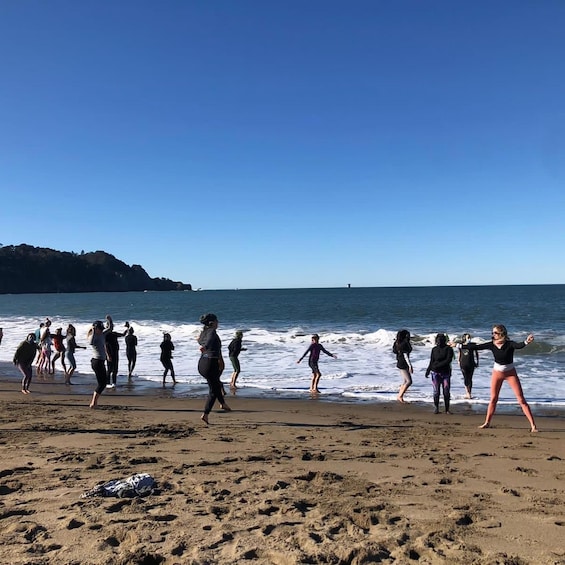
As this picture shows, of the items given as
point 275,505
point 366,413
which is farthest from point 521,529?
point 366,413

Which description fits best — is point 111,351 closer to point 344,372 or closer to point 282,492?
point 344,372

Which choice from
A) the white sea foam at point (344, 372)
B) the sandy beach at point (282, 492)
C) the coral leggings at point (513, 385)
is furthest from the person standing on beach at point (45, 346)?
the coral leggings at point (513, 385)

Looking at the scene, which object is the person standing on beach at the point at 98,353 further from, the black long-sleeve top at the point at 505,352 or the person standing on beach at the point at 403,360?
the black long-sleeve top at the point at 505,352

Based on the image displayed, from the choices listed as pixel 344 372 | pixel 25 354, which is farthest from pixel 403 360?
pixel 25 354

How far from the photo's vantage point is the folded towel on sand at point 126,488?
448 centimetres

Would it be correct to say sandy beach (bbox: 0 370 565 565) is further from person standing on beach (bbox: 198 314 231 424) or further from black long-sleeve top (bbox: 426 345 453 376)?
black long-sleeve top (bbox: 426 345 453 376)

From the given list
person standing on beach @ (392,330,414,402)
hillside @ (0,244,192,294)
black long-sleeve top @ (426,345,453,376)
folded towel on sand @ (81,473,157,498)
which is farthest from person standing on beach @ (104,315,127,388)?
hillside @ (0,244,192,294)

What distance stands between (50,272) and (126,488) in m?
199

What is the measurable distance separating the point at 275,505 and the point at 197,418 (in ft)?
16.0

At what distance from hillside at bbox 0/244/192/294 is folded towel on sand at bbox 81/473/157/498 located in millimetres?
193918

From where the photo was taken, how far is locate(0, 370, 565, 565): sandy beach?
3.50 metres

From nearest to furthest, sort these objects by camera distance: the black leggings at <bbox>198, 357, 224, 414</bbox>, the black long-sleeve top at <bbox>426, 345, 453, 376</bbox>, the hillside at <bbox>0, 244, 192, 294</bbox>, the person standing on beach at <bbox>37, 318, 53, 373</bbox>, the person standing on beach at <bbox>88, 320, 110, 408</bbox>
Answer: the black leggings at <bbox>198, 357, 224, 414</bbox> < the person standing on beach at <bbox>88, 320, 110, 408</bbox> < the black long-sleeve top at <bbox>426, 345, 453, 376</bbox> < the person standing on beach at <bbox>37, 318, 53, 373</bbox> < the hillside at <bbox>0, 244, 192, 294</bbox>

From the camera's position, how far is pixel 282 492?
4703mm

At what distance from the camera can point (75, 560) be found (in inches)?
130
